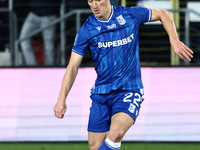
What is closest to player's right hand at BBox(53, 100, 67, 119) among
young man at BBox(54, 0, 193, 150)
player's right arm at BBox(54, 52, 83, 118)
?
player's right arm at BBox(54, 52, 83, 118)

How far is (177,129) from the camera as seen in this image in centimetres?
637

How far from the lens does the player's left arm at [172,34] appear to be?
357cm

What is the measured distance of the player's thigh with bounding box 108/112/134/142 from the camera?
11.8 feet

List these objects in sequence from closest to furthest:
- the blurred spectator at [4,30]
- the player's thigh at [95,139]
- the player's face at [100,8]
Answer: the player's face at [100,8], the player's thigh at [95,139], the blurred spectator at [4,30]

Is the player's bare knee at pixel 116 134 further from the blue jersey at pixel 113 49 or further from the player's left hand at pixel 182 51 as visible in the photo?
the player's left hand at pixel 182 51

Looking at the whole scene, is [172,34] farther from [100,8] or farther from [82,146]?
[82,146]

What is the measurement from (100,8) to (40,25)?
383 centimetres

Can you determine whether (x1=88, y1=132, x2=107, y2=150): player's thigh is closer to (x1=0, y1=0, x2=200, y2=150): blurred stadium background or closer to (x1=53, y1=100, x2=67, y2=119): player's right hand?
(x1=53, y1=100, x2=67, y2=119): player's right hand

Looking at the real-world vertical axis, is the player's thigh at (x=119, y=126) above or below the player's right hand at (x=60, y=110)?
below

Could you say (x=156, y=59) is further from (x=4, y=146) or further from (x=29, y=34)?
(x=4, y=146)

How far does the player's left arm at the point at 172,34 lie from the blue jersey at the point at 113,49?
0.89 feet

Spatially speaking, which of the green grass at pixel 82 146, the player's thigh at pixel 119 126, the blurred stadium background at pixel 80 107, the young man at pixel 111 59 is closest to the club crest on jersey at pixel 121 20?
the young man at pixel 111 59

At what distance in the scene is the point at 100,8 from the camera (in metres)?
3.86

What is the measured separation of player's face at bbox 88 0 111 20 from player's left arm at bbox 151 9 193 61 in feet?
1.62
